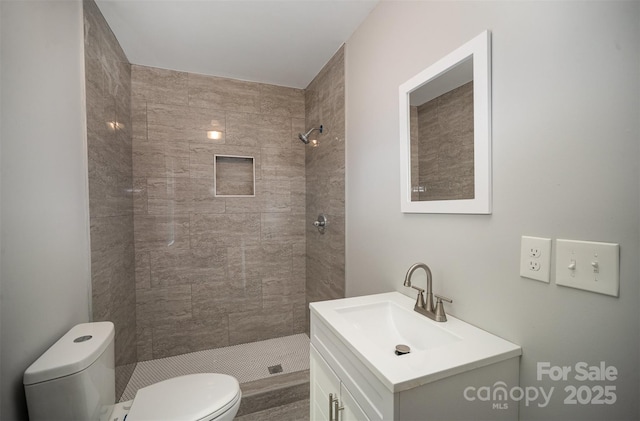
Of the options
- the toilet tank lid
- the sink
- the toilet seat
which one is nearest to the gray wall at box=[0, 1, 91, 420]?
the toilet tank lid

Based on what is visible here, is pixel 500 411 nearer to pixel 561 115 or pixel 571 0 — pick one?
pixel 561 115

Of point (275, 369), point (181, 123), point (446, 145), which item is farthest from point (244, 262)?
point (446, 145)

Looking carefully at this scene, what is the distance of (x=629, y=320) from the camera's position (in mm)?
623

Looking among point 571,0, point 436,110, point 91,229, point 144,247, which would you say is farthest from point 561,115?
point 144,247

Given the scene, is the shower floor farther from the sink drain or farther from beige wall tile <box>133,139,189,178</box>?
beige wall tile <box>133,139,189,178</box>

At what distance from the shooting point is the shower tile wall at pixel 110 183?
56.9 inches

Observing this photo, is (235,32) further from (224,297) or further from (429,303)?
(224,297)

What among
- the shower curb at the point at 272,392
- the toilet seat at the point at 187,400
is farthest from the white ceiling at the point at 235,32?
the shower curb at the point at 272,392

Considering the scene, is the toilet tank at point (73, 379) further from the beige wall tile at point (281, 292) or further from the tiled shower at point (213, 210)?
the beige wall tile at point (281, 292)

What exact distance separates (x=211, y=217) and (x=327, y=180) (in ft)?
3.50

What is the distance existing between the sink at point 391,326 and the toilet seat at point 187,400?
0.66 metres

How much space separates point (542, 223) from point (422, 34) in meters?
0.93

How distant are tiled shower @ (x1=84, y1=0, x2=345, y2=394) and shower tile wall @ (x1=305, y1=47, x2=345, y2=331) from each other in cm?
1

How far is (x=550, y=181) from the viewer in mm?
760
